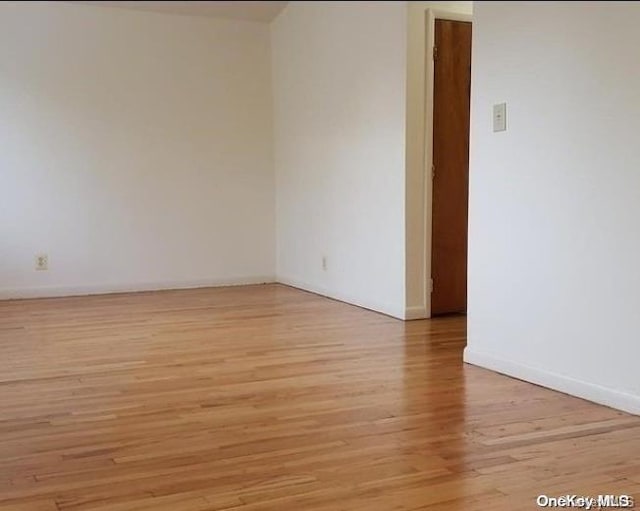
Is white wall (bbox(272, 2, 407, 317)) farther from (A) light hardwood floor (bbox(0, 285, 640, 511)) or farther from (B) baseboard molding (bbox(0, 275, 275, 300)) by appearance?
(A) light hardwood floor (bbox(0, 285, 640, 511))

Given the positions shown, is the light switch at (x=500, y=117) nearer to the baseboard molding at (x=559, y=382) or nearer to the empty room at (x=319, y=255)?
the empty room at (x=319, y=255)

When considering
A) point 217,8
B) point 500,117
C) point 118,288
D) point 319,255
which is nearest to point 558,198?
point 500,117

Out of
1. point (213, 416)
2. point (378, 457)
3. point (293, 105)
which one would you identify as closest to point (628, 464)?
point (378, 457)

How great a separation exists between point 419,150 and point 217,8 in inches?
87.9

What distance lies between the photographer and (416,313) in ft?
14.0

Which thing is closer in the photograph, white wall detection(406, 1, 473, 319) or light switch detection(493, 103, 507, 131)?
light switch detection(493, 103, 507, 131)

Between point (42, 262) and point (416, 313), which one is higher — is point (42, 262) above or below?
above

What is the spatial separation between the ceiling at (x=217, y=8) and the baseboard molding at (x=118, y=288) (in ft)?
Result: 6.59

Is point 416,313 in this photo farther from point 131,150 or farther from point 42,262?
point 42,262

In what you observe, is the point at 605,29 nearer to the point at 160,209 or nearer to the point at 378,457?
the point at 378,457

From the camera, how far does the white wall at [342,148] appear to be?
4.31m

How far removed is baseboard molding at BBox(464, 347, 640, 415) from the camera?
8.09 ft

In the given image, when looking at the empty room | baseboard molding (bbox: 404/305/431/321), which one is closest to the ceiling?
the empty room

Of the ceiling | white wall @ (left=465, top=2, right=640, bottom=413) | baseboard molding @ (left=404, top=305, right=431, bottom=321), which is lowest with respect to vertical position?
baseboard molding @ (left=404, top=305, right=431, bottom=321)
